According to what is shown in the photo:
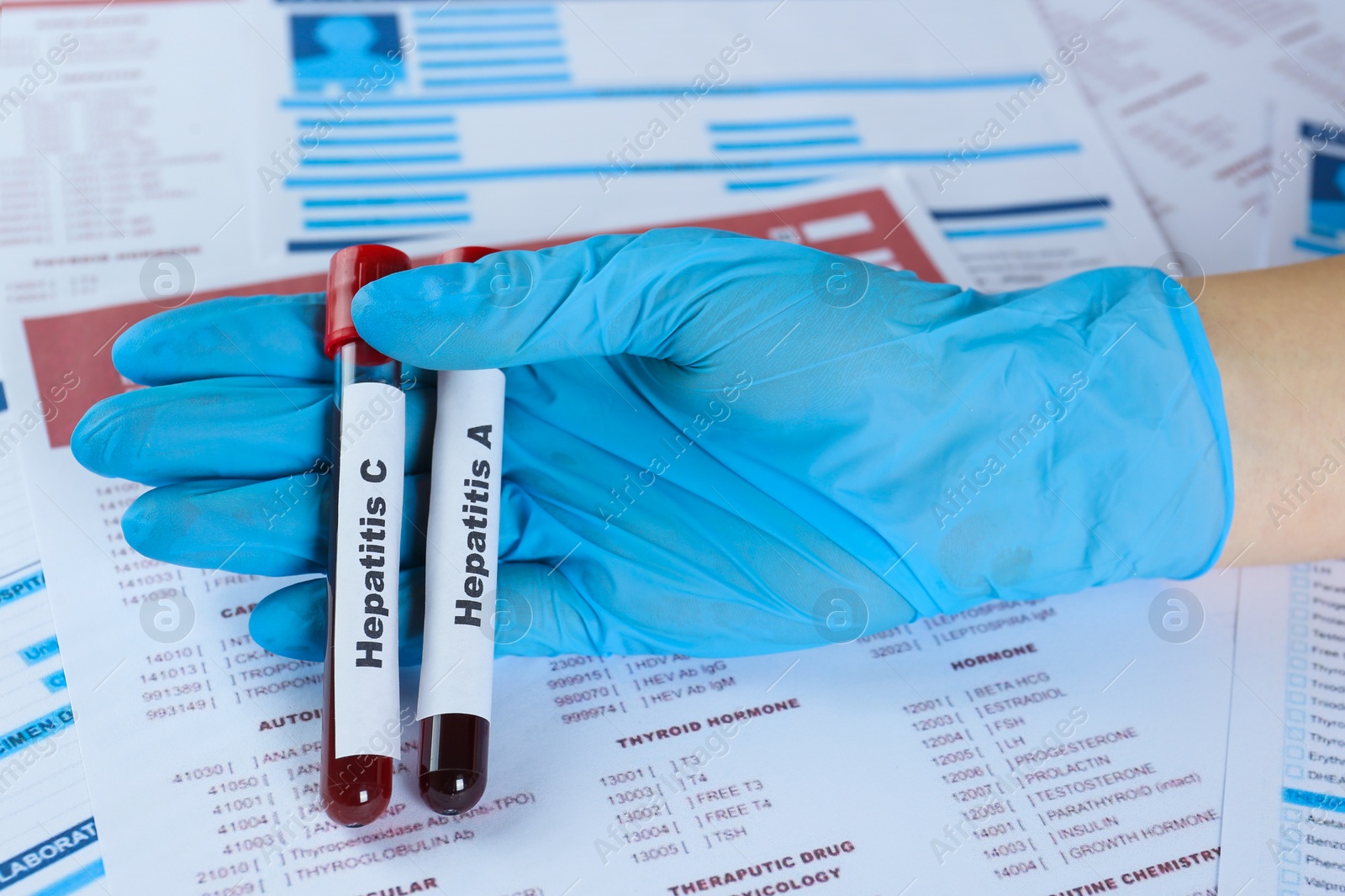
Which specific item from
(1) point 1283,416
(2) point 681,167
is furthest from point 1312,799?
(2) point 681,167

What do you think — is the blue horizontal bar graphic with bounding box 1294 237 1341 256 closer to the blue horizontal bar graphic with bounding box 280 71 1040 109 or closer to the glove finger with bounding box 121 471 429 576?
the blue horizontal bar graphic with bounding box 280 71 1040 109

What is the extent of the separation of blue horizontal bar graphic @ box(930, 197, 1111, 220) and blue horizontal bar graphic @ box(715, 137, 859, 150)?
0.15 meters

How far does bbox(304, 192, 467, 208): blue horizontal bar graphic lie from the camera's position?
1.08m

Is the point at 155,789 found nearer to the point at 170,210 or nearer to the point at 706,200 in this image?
the point at 170,210

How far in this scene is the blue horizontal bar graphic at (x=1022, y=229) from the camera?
1.14m

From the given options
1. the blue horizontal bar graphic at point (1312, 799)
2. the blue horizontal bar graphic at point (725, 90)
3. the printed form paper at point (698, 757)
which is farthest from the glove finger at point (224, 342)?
the blue horizontal bar graphic at point (1312, 799)

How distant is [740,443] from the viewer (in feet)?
2.80

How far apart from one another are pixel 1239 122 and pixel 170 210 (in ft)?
4.29

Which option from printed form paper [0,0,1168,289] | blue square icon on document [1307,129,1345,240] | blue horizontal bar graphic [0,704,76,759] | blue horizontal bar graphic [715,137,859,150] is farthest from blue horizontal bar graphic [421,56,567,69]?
blue square icon on document [1307,129,1345,240]

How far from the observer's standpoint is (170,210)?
1.05m

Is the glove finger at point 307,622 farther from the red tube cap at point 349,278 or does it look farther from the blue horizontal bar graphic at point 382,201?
the blue horizontal bar graphic at point 382,201

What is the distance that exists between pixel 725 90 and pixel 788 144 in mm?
120

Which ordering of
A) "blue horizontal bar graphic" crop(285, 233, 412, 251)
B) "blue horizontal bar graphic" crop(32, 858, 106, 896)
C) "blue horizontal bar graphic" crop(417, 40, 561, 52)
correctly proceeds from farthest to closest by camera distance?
"blue horizontal bar graphic" crop(417, 40, 561, 52)
"blue horizontal bar graphic" crop(285, 233, 412, 251)
"blue horizontal bar graphic" crop(32, 858, 106, 896)

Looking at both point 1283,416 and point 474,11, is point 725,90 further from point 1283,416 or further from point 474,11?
point 1283,416
